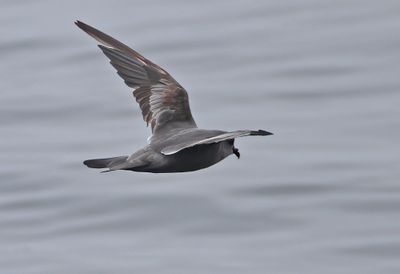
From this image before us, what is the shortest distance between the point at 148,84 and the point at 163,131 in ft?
2.65

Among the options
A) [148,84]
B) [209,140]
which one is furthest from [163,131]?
[209,140]

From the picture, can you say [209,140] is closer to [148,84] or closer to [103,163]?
[103,163]

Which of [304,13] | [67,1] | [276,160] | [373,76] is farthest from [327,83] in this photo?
[67,1]

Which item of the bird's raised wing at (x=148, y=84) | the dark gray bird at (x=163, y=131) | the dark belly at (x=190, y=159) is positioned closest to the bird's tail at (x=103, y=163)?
the dark gray bird at (x=163, y=131)

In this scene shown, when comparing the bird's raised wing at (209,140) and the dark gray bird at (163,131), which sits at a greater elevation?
the dark gray bird at (163,131)

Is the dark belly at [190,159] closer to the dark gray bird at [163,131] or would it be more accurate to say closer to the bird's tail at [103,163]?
the dark gray bird at [163,131]

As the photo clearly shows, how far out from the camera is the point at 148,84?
14.1 meters

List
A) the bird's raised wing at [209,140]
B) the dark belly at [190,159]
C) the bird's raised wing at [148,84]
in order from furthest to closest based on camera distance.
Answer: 1. the bird's raised wing at [148,84]
2. the dark belly at [190,159]
3. the bird's raised wing at [209,140]

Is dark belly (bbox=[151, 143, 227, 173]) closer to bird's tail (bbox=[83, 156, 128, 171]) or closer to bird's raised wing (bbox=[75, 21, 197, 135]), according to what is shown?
bird's tail (bbox=[83, 156, 128, 171])

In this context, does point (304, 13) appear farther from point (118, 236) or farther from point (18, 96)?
point (118, 236)

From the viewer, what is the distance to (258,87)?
21.7 metres

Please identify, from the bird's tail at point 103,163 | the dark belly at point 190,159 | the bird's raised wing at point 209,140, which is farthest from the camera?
the dark belly at point 190,159

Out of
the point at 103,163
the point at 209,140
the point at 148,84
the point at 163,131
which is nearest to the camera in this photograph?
the point at 209,140

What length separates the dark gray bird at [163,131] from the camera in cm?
1216
